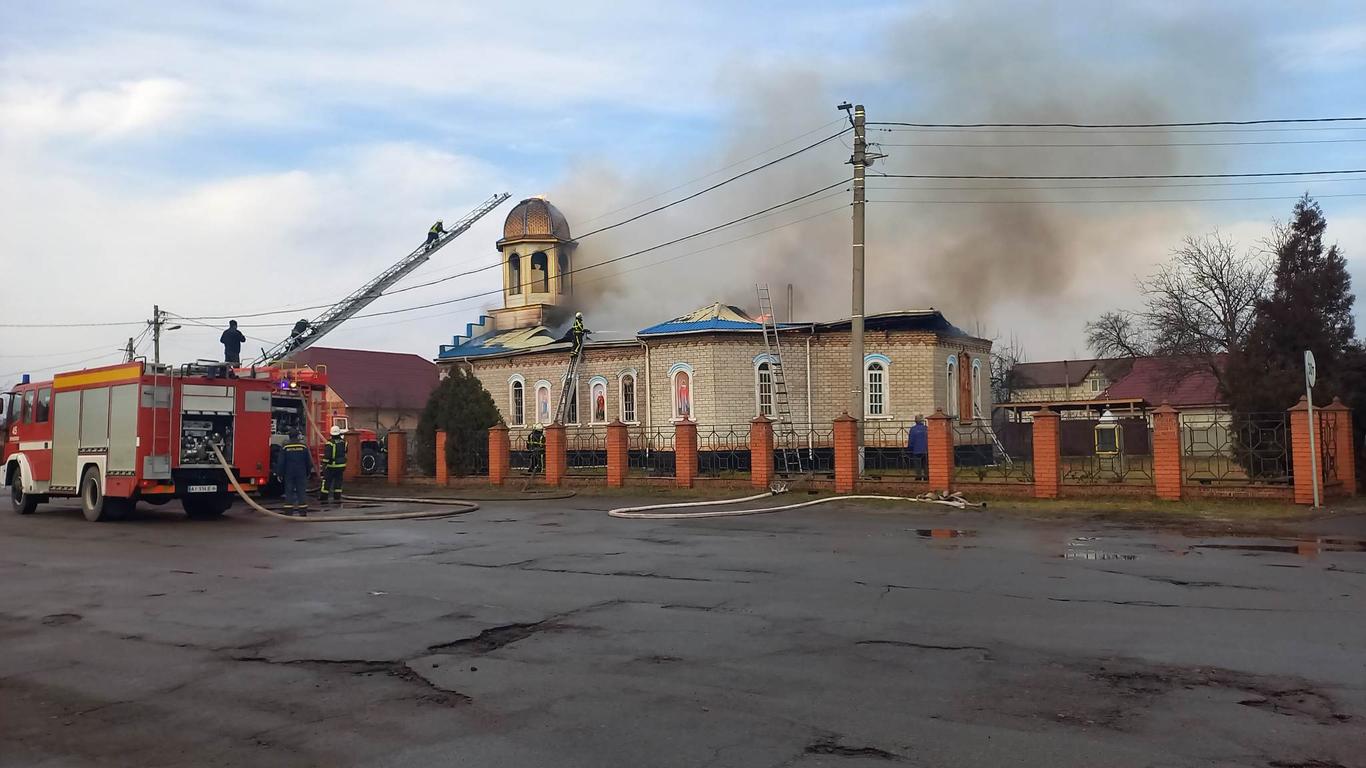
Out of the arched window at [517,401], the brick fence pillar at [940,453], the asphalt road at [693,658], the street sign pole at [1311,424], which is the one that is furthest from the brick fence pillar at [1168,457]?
the arched window at [517,401]

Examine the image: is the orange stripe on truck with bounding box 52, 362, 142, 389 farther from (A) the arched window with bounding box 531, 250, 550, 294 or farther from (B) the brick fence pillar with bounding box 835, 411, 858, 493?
(A) the arched window with bounding box 531, 250, 550, 294

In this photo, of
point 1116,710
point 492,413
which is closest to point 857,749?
point 1116,710

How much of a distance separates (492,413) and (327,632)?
22.5 metres

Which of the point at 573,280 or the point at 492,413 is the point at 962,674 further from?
the point at 573,280

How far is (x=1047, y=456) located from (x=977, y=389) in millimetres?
17920

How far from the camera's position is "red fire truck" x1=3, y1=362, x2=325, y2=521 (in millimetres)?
18000

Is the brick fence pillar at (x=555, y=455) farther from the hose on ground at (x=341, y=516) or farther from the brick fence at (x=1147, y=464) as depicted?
the hose on ground at (x=341, y=516)

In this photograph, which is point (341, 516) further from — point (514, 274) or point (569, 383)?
point (514, 274)

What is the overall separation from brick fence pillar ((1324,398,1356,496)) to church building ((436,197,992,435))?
13.9 m

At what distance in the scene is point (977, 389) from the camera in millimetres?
37188

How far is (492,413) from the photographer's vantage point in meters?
30.0

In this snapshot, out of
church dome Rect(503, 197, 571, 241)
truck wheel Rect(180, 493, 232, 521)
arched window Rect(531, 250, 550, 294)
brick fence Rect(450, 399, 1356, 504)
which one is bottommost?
truck wheel Rect(180, 493, 232, 521)

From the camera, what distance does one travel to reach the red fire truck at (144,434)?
59.1 feet

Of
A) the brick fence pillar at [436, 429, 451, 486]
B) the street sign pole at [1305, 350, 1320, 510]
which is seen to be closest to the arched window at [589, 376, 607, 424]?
the brick fence pillar at [436, 429, 451, 486]
